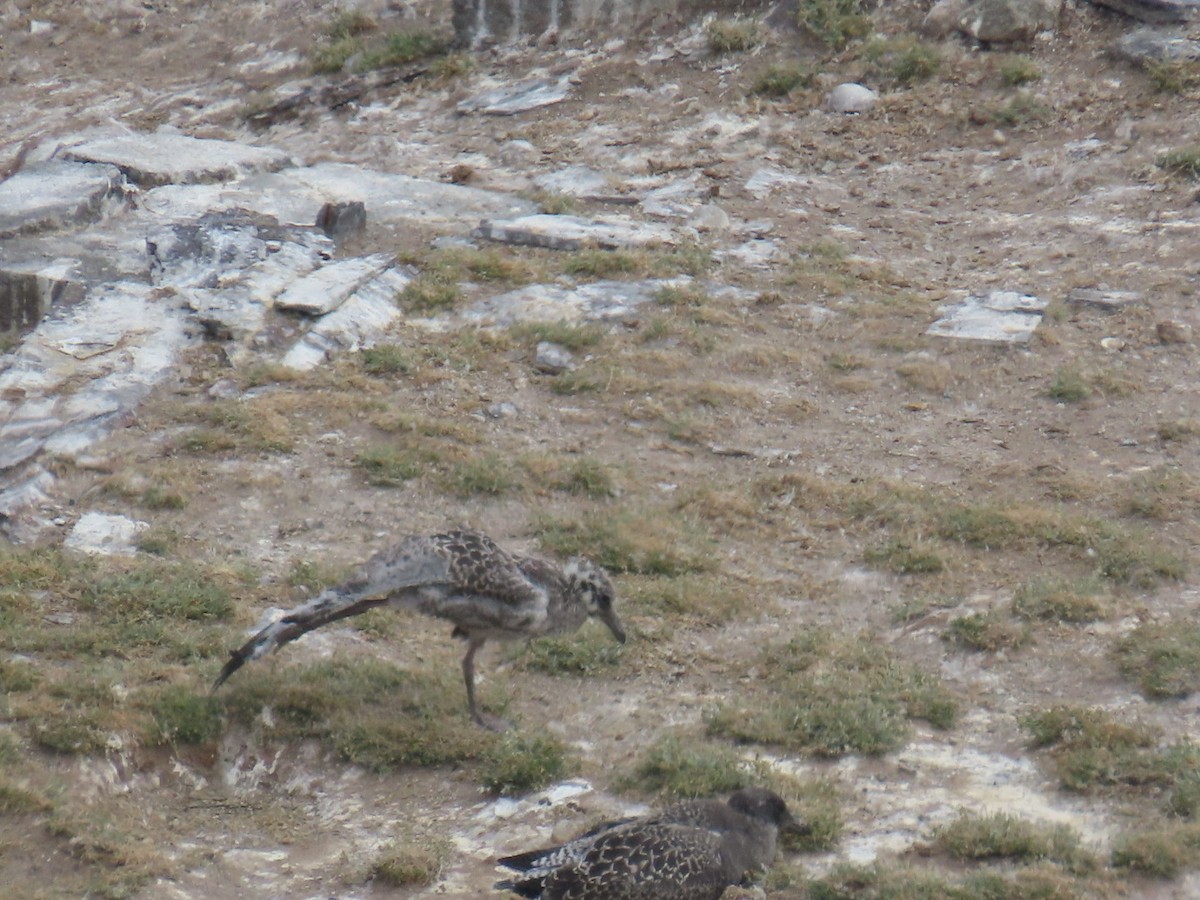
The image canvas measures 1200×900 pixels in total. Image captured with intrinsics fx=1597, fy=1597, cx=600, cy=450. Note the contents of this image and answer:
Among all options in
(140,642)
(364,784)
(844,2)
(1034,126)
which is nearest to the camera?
(364,784)

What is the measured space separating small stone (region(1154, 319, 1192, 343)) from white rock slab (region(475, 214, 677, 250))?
12.2 ft

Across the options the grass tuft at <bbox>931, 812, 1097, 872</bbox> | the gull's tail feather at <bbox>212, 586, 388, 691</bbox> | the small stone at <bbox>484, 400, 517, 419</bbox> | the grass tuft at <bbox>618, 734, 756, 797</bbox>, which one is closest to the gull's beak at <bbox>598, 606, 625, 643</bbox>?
the grass tuft at <bbox>618, 734, 756, 797</bbox>

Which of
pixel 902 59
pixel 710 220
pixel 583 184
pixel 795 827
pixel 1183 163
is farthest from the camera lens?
pixel 902 59

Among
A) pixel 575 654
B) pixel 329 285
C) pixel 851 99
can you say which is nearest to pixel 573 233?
pixel 329 285

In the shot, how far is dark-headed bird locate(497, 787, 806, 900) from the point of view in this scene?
5.32m

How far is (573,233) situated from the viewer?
12.5 metres

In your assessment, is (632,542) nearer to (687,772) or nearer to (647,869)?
(687,772)

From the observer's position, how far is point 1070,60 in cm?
1424

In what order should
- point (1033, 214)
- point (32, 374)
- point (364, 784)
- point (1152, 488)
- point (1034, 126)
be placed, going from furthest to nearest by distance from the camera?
point (1034, 126) < point (1033, 214) < point (32, 374) < point (1152, 488) < point (364, 784)

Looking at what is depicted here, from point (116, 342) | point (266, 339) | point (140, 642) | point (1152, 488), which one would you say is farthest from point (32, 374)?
point (1152, 488)

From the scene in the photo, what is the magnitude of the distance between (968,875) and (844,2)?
36.8 feet

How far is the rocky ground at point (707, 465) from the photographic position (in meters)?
6.26

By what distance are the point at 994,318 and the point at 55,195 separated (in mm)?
7317

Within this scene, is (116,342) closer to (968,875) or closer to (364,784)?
(364,784)
